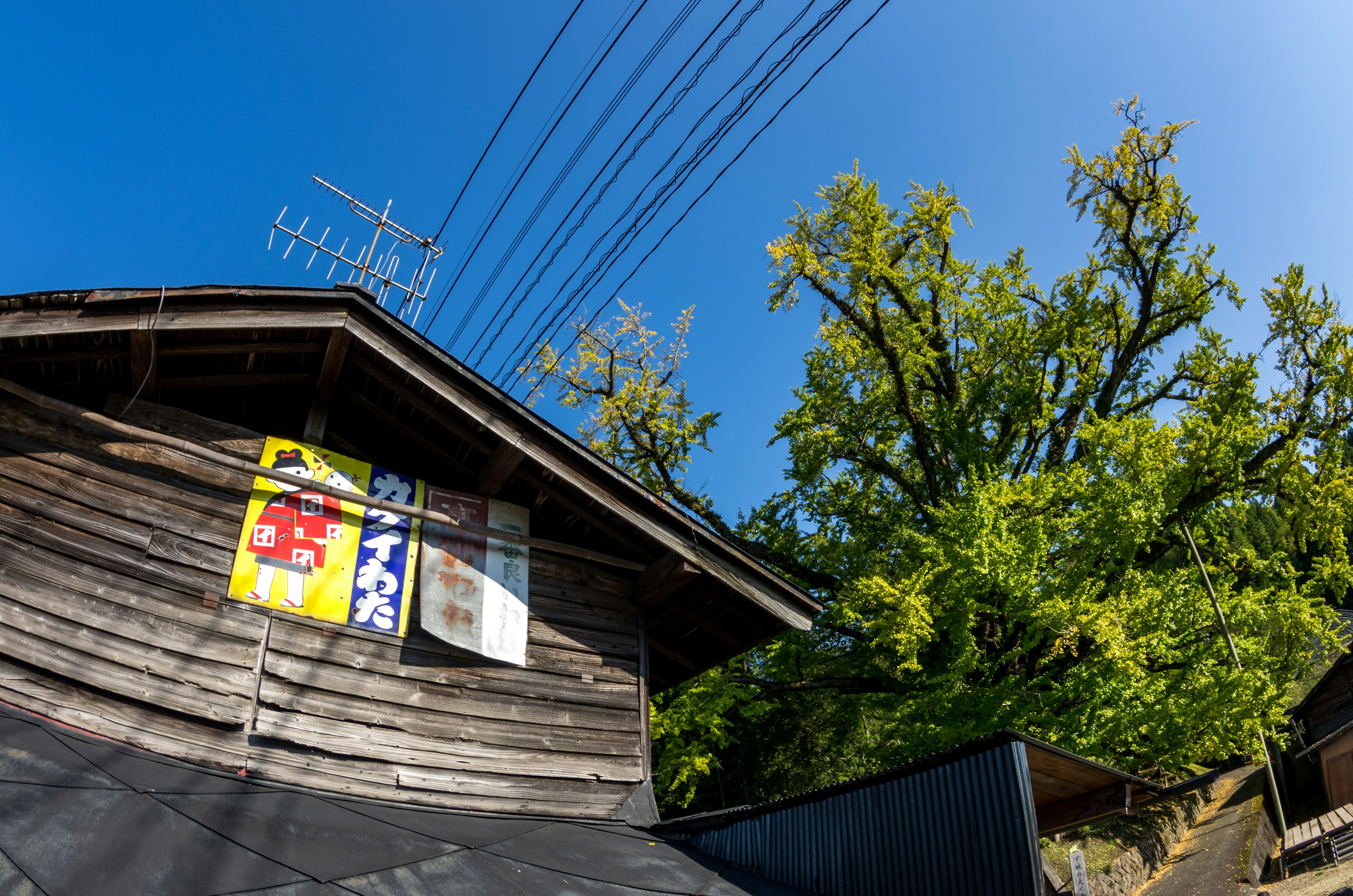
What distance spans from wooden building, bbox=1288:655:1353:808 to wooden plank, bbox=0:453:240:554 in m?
28.4

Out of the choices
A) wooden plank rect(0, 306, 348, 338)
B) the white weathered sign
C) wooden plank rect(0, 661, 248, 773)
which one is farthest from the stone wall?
wooden plank rect(0, 306, 348, 338)

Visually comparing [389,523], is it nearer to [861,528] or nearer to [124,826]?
[124,826]

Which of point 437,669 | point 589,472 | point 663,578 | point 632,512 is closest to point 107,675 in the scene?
point 437,669

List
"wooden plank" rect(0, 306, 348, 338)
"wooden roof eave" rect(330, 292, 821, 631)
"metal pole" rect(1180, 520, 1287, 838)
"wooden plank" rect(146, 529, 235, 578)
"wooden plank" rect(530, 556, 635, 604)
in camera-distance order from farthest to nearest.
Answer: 1. "metal pole" rect(1180, 520, 1287, 838)
2. "wooden plank" rect(530, 556, 635, 604)
3. "wooden roof eave" rect(330, 292, 821, 631)
4. "wooden plank" rect(146, 529, 235, 578)
5. "wooden plank" rect(0, 306, 348, 338)

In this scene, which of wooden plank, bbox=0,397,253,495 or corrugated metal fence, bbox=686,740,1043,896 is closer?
corrugated metal fence, bbox=686,740,1043,896

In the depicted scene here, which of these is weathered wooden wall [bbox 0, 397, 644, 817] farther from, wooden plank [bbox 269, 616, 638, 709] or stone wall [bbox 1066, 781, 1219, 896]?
stone wall [bbox 1066, 781, 1219, 896]

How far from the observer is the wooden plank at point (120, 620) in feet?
20.1

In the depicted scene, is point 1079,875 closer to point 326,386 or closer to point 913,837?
point 913,837

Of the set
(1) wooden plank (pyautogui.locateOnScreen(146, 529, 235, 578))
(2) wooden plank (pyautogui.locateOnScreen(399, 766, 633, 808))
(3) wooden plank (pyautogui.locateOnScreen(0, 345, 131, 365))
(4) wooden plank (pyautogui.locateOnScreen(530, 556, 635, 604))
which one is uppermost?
(3) wooden plank (pyautogui.locateOnScreen(0, 345, 131, 365))

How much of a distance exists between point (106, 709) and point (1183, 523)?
18114mm

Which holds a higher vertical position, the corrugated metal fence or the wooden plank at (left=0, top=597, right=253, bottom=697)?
the wooden plank at (left=0, top=597, right=253, bottom=697)

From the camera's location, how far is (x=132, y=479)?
6.77m

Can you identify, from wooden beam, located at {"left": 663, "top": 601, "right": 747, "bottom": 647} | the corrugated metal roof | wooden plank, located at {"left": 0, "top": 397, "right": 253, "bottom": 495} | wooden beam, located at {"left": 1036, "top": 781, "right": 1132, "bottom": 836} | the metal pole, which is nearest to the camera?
the corrugated metal roof

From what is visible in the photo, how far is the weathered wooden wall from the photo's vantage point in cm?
601
